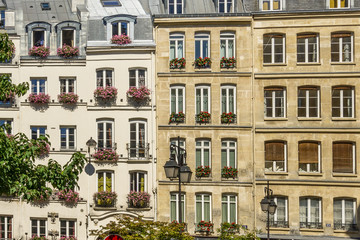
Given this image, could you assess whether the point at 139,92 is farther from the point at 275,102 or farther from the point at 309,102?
the point at 309,102

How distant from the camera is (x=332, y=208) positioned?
30906mm

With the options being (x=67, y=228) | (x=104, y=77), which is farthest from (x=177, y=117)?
(x=67, y=228)

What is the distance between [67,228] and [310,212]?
13.6 metres

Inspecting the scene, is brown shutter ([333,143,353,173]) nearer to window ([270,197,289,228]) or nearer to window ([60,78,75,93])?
window ([270,197,289,228])

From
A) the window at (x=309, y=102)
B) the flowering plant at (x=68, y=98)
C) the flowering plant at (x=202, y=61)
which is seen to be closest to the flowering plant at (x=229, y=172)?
the window at (x=309, y=102)

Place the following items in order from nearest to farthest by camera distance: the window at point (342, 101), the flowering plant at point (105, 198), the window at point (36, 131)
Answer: the window at point (342, 101) < the flowering plant at point (105, 198) < the window at point (36, 131)

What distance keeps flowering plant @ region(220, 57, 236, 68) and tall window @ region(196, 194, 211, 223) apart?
289 inches

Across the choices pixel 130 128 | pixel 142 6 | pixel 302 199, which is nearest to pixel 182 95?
pixel 130 128

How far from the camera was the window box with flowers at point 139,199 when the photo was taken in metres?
31.4

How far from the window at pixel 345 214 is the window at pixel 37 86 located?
17.7m

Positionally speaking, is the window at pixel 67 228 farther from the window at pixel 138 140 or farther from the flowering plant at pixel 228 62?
the flowering plant at pixel 228 62

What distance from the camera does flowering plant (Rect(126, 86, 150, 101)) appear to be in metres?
31.9

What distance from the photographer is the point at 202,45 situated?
32438 millimetres

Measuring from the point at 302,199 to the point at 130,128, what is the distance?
10.4 m
